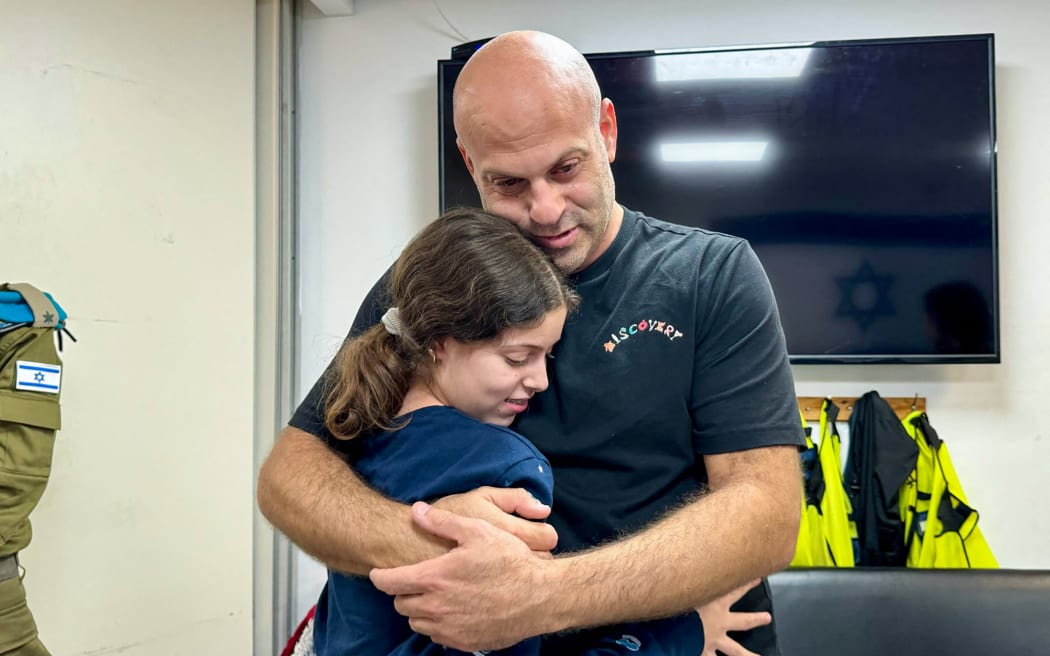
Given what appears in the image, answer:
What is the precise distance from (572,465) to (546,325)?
0.73 ft

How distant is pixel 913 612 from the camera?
2.29 m

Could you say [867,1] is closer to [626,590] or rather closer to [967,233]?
[967,233]

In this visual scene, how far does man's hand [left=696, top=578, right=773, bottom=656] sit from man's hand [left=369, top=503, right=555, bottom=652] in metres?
0.30

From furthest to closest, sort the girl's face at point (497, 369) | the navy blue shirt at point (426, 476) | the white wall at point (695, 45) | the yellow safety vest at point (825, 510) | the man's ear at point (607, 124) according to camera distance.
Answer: the white wall at point (695, 45) < the yellow safety vest at point (825, 510) < the man's ear at point (607, 124) < the girl's face at point (497, 369) < the navy blue shirt at point (426, 476)

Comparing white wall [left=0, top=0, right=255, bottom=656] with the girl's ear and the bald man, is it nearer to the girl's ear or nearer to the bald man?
the bald man

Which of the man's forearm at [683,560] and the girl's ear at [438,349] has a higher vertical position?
the girl's ear at [438,349]

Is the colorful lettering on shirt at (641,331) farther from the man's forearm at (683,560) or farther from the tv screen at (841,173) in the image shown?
the tv screen at (841,173)

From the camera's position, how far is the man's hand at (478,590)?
1.03m

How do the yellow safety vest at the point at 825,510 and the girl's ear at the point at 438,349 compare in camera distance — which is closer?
the girl's ear at the point at 438,349

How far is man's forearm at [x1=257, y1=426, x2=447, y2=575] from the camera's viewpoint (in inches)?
44.3

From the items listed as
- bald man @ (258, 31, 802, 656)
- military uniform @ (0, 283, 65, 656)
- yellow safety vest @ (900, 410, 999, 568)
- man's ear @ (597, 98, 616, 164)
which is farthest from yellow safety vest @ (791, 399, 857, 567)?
military uniform @ (0, 283, 65, 656)

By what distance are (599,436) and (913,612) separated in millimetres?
1493

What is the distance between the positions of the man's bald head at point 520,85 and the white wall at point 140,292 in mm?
1543

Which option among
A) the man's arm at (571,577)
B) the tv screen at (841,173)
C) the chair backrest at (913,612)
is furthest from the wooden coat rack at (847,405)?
the man's arm at (571,577)
